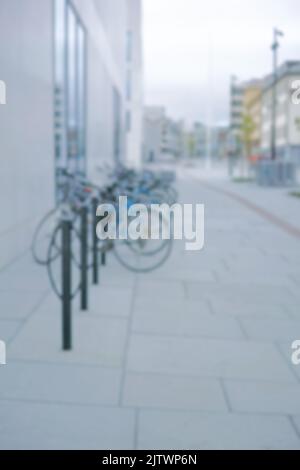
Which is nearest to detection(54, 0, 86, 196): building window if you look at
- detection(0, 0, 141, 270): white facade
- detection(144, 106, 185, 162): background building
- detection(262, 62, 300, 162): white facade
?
detection(0, 0, 141, 270): white facade

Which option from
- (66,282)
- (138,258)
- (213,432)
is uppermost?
(66,282)

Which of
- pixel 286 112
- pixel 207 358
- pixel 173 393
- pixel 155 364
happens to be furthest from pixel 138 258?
pixel 286 112

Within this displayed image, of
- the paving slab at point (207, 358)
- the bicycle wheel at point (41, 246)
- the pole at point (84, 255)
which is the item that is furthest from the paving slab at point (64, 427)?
the bicycle wheel at point (41, 246)

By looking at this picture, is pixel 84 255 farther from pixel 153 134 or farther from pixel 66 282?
pixel 153 134

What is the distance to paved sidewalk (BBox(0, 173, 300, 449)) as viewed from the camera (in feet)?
10.2

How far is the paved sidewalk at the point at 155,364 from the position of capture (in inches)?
123

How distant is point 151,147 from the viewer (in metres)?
63.3

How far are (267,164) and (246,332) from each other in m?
22.0

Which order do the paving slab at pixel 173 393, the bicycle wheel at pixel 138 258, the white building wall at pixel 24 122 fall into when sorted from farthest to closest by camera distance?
the bicycle wheel at pixel 138 258
the white building wall at pixel 24 122
the paving slab at pixel 173 393

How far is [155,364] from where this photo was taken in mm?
4137

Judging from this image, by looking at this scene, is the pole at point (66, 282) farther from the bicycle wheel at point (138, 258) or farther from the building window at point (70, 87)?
the building window at point (70, 87)

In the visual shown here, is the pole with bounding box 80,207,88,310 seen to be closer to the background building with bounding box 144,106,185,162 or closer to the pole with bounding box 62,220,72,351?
the pole with bounding box 62,220,72,351

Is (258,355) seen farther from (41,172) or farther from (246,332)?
(41,172)
